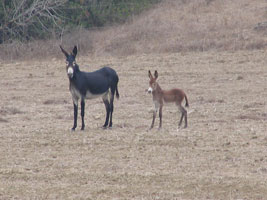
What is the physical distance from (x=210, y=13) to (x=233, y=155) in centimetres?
2096

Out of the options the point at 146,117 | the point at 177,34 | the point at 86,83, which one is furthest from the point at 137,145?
the point at 177,34

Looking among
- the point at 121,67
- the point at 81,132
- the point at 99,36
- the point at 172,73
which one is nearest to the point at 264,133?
the point at 81,132

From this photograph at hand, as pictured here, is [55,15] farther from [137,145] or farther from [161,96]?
[137,145]

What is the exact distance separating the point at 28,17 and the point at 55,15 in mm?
1610

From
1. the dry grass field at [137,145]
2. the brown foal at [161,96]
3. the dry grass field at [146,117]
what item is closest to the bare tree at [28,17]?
the dry grass field at [146,117]

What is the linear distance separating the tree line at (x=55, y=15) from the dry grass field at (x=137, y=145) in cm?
869

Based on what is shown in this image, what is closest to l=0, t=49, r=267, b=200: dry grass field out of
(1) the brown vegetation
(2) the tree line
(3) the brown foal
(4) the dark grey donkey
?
(3) the brown foal

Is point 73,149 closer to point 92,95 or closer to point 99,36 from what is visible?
point 92,95

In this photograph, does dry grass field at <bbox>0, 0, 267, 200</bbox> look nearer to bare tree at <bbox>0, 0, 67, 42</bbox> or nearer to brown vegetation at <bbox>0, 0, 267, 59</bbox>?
brown vegetation at <bbox>0, 0, 267, 59</bbox>

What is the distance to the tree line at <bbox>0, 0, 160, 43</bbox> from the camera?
28359 mm

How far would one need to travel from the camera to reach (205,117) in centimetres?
1370

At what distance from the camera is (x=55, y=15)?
98.0 feet

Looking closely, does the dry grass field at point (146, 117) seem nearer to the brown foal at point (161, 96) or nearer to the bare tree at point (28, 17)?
the brown foal at point (161, 96)

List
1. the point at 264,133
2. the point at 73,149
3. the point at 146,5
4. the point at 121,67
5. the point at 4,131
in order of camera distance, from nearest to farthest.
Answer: the point at 73,149 < the point at 264,133 < the point at 4,131 < the point at 121,67 < the point at 146,5
